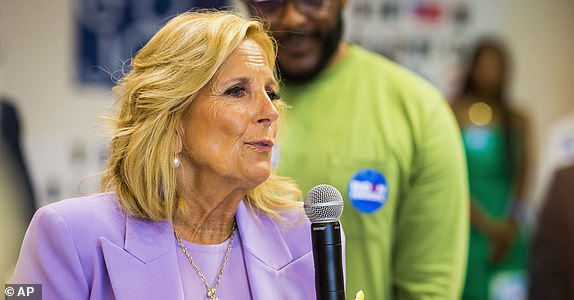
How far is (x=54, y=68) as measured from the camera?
417cm

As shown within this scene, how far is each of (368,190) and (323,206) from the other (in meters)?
1.12

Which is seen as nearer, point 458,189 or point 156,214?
point 156,214

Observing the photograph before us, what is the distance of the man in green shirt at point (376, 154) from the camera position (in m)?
3.13

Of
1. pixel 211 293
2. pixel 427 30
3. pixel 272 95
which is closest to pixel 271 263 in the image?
pixel 211 293

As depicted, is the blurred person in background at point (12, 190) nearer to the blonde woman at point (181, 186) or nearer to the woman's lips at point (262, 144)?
the blonde woman at point (181, 186)

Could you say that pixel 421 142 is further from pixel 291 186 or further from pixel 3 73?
pixel 3 73

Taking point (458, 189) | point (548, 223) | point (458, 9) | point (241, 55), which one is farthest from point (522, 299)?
point (241, 55)

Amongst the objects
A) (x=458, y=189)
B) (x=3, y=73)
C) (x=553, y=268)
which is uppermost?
(x=3, y=73)

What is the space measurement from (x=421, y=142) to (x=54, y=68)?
1664 millimetres

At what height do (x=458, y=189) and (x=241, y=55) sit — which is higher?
(x=241, y=55)

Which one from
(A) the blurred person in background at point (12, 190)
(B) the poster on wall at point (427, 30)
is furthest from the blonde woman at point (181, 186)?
(B) the poster on wall at point (427, 30)

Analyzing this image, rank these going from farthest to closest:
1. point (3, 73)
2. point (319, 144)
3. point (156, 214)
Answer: point (3, 73) → point (319, 144) → point (156, 214)

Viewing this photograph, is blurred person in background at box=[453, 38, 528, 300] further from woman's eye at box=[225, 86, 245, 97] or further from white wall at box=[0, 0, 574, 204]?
woman's eye at box=[225, 86, 245, 97]

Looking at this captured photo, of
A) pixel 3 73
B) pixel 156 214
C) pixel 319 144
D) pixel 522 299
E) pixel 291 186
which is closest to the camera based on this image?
pixel 156 214
